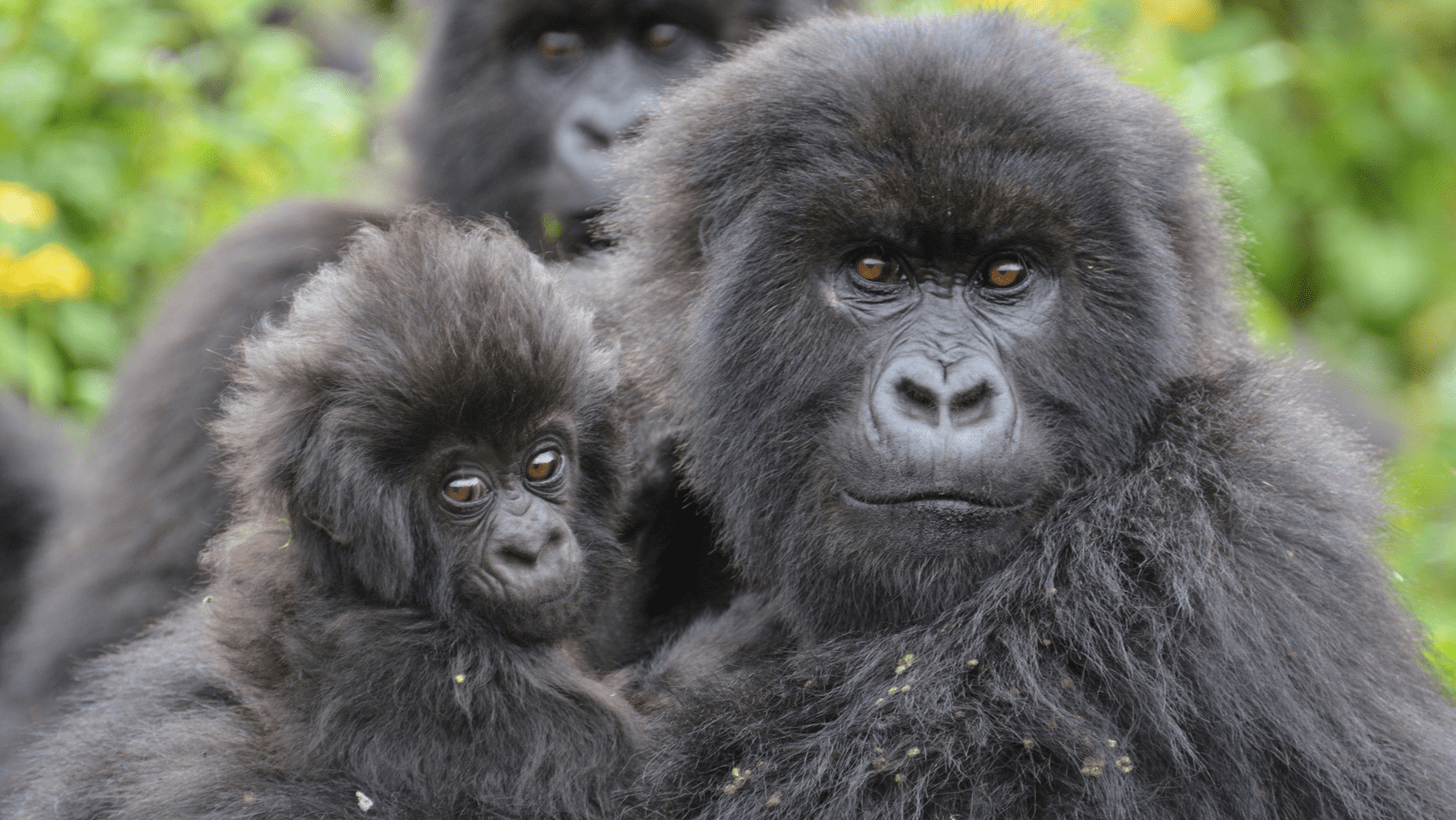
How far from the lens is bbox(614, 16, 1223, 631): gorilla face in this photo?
2.63 m

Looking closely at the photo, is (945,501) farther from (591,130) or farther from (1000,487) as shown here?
(591,130)

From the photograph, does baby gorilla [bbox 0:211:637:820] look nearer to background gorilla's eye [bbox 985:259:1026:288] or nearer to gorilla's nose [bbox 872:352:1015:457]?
gorilla's nose [bbox 872:352:1015:457]

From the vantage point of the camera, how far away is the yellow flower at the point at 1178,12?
21.0ft

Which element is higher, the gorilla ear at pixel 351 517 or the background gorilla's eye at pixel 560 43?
the background gorilla's eye at pixel 560 43

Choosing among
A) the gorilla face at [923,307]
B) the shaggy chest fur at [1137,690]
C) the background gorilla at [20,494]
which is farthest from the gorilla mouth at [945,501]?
the background gorilla at [20,494]

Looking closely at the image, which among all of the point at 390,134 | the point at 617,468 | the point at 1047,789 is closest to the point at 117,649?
the point at 617,468

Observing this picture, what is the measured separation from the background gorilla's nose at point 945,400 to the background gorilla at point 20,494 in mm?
3764

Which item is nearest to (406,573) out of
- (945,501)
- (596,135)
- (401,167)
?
(945,501)

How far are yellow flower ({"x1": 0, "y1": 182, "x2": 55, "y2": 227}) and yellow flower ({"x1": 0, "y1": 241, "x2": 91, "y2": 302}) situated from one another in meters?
0.11

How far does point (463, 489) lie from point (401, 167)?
9.04ft

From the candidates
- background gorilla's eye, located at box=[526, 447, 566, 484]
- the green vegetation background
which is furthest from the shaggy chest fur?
the green vegetation background

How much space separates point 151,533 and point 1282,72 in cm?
479

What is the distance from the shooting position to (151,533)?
4141 mm

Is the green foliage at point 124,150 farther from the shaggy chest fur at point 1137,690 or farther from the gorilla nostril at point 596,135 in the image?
the shaggy chest fur at point 1137,690
